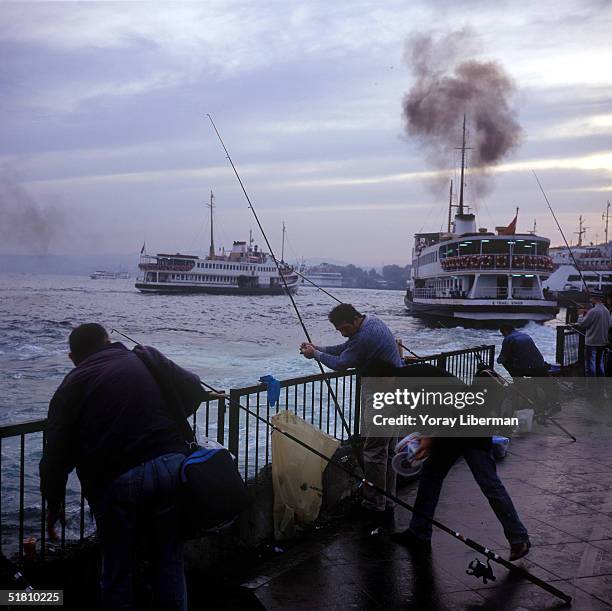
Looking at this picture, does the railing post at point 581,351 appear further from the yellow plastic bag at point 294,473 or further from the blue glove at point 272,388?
the blue glove at point 272,388

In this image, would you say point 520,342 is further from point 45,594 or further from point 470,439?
point 45,594

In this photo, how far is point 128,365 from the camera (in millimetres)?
2602

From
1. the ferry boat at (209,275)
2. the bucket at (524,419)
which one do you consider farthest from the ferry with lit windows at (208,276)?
the bucket at (524,419)

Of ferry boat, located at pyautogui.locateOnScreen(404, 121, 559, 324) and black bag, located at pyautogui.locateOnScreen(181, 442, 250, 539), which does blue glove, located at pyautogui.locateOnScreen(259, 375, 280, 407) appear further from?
ferry boat, located at pyautogui.locateOnScreen(404, 121, 559, 324)

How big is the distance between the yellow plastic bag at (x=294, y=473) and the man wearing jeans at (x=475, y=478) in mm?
706

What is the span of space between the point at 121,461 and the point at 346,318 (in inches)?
89.1

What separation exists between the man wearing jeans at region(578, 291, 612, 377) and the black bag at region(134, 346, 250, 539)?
9191mm

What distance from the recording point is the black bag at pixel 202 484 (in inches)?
101

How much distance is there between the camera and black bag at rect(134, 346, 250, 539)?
2564 millimetres

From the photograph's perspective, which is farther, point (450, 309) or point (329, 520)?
point (450, 309)

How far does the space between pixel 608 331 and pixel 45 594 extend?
9980 millimetres

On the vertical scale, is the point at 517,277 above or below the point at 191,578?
above

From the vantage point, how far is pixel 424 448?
13.3 ft

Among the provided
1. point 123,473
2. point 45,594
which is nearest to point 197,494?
point 123,473
